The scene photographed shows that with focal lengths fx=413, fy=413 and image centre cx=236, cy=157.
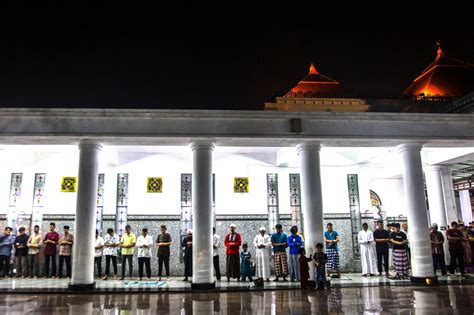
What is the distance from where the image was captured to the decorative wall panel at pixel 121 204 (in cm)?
1459

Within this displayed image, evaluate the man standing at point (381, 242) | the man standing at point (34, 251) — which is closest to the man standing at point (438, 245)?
the man standing at point (381, 242)

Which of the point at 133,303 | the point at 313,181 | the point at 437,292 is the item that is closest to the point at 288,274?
the point at 313,181

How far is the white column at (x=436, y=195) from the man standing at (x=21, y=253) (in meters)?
14.8

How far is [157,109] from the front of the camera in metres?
11.4

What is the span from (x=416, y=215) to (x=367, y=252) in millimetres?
2651

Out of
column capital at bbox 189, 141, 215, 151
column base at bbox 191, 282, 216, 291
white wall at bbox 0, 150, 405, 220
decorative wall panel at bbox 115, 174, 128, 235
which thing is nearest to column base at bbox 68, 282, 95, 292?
column base at bbox 191, 282, 216, 291

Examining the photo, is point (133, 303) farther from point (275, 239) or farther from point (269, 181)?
point (269, 181)

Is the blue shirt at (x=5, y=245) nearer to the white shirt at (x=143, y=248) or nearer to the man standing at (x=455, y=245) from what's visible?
the white shirt at (x=143, y=248)

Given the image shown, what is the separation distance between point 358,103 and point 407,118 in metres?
6.93

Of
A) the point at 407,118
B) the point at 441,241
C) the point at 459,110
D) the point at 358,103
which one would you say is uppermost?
the point at 358,103

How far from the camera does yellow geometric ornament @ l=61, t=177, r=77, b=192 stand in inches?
589

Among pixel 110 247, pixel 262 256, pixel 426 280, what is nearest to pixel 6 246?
pixel 110 247

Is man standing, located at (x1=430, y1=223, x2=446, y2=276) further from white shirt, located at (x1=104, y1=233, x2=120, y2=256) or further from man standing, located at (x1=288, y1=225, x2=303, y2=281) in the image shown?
white shirt, located at (x1=104, y1=233, x2=120, y2=256)

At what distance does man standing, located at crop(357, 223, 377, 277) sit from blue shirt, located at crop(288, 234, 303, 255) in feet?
9.17
